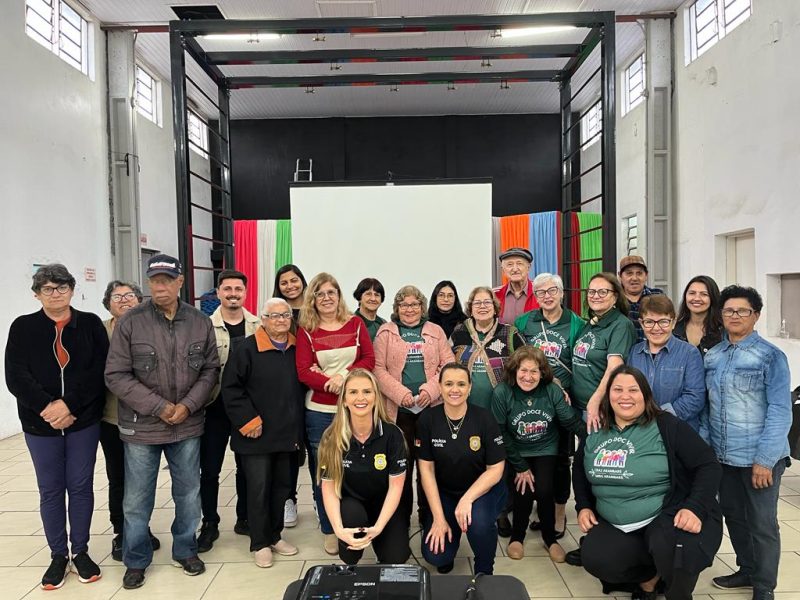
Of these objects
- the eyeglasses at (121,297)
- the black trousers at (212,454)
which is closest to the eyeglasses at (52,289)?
the eyeglasses at (121,297)

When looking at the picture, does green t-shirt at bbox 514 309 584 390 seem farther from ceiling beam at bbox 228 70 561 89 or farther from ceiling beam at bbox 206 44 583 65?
ceiling beam at bbox 228 70 561 89

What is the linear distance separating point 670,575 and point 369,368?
1.51 m

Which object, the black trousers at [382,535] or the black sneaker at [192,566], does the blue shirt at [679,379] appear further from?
the black sneaker at [192,566]

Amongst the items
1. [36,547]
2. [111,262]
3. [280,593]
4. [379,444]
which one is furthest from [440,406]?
[111,262]

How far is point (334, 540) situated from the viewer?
9.05ft

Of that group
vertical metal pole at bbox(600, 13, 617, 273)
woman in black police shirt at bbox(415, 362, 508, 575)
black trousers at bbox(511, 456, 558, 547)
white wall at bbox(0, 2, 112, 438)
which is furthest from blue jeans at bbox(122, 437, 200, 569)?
white wall at bbox(0, 2, 112, 438)

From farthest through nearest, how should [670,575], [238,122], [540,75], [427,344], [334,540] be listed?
1. [238,122]
2. [540,75]
3. [427,344]
4. [334,540]
5. [670,575]

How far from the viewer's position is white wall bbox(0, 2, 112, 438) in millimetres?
5191

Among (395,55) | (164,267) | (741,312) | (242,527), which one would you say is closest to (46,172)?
(395,55)

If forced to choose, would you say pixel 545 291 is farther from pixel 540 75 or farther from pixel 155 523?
pixel 540 75

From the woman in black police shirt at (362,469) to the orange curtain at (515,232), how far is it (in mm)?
6432

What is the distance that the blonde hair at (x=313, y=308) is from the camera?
2.71 meters

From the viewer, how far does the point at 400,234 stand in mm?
5352

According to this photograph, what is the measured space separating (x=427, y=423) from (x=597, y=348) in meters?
0.85
